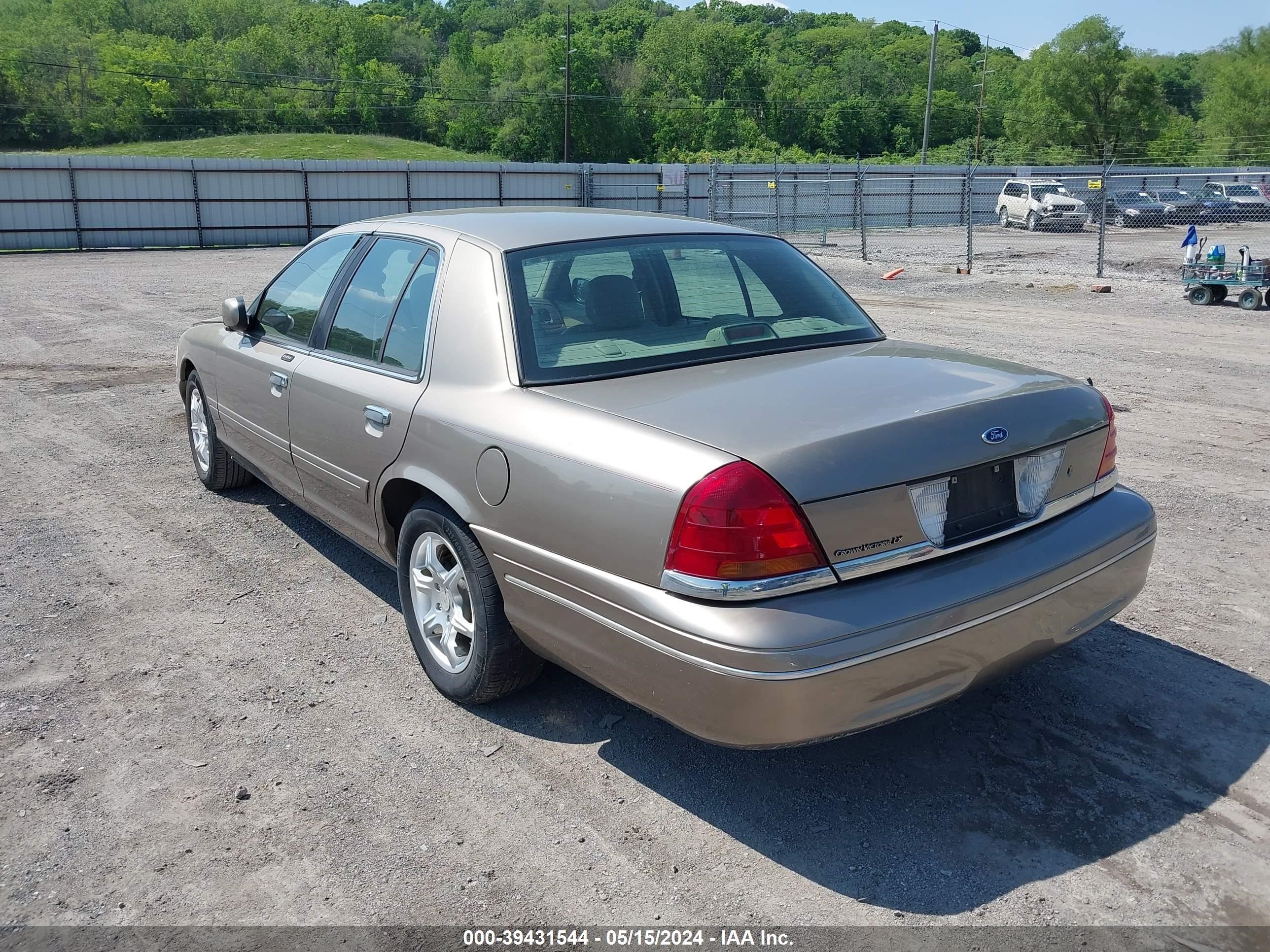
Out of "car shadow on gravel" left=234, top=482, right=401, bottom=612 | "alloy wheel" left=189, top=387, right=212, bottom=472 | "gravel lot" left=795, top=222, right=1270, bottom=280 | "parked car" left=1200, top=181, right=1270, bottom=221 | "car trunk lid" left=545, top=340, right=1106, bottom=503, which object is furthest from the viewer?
"parked car" left=1200, top=181, right=1270, bottom=221

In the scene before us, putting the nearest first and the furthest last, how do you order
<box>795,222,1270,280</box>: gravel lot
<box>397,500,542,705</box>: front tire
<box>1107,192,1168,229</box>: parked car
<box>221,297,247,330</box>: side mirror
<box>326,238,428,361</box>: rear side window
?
<box>397,500,542,705</box>: front tire
<box>326,238,428,361</box>: rear side window
<box>221,297,247,330</box>: side mirror
<box>795,222,1270,280</box>: gravel lot
<box>1107,192,1168,229</box>: parked car

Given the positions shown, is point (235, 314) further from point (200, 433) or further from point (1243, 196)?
point (1243, 196)

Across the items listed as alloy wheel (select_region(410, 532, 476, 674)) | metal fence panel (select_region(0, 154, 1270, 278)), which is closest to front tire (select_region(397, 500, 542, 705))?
alloy wheel (select_region(410, 532, 476, 674))

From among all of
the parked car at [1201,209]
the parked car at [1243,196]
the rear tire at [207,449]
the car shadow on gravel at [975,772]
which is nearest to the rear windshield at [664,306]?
the car shadow on gravel at [975,772]

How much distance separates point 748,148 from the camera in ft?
302

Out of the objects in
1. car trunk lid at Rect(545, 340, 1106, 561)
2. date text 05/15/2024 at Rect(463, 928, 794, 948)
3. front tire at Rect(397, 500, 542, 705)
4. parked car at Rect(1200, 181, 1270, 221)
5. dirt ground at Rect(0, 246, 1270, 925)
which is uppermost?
parked car at Rect(1200, 181, 1270, 221)

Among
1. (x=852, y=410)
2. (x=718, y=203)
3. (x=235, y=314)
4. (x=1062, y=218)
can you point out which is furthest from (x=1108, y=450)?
(x=1062, y=218)

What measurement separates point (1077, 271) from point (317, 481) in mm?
19877

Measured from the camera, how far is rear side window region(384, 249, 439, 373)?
12.6 ft

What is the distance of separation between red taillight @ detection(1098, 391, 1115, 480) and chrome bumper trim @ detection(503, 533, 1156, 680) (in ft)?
1.16

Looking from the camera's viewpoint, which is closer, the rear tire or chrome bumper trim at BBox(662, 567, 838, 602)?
chrome bumper trim at BBox(662, 567, 838, 602)

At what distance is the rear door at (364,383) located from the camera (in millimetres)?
3848

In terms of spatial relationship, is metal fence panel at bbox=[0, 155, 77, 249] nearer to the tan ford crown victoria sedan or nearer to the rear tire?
the rear tire

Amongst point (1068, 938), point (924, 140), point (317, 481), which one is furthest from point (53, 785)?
point (924, 140)
